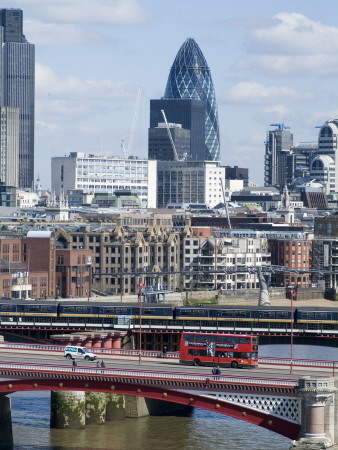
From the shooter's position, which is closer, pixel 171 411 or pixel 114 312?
pixel 171 411

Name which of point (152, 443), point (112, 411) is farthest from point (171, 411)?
point (152, 443)

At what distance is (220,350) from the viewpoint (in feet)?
310

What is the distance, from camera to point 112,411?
347 feet

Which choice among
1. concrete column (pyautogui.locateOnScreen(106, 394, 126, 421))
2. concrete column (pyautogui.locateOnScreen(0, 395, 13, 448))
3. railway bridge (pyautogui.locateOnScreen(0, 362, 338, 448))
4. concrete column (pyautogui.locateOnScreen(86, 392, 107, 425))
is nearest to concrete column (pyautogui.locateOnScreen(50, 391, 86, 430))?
concrete column (pyautogui.locateOnScreen(86, 392, 107, 425))

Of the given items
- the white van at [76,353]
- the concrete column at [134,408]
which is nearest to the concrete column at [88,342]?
the concrete column at [134,408]

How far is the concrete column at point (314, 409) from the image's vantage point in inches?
3110

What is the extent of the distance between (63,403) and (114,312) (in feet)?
97.9

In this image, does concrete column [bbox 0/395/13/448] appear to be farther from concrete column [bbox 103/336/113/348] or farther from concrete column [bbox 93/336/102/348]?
concrete column [bbox 103/336/113/348]

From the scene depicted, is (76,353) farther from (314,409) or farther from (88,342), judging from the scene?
(314,409)

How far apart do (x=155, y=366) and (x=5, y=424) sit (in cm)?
1269

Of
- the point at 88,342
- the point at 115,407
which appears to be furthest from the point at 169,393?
the point at 88,342

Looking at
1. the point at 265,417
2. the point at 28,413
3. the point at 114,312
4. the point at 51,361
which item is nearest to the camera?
the point at 265,417

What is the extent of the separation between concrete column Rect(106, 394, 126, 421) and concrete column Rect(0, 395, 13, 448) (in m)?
9.04

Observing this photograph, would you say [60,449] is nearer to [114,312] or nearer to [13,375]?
[13,375]
